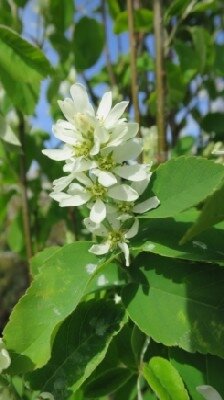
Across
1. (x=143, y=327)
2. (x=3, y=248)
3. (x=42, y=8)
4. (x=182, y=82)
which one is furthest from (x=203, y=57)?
(x=3, y=248)

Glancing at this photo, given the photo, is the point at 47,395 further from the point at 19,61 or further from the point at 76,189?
the point at 19,61

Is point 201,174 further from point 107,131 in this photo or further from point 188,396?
point 188,396

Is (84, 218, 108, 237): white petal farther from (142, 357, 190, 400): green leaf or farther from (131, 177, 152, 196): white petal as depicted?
(142, 357, 190, 400): green leaf

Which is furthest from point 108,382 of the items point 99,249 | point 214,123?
point 214,123

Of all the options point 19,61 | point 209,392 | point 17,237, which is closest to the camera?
point 209,392

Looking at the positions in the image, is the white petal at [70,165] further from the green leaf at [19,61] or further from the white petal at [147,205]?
the green leaf at [19,61]

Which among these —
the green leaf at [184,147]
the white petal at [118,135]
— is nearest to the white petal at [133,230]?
the white petal at [118,135]
